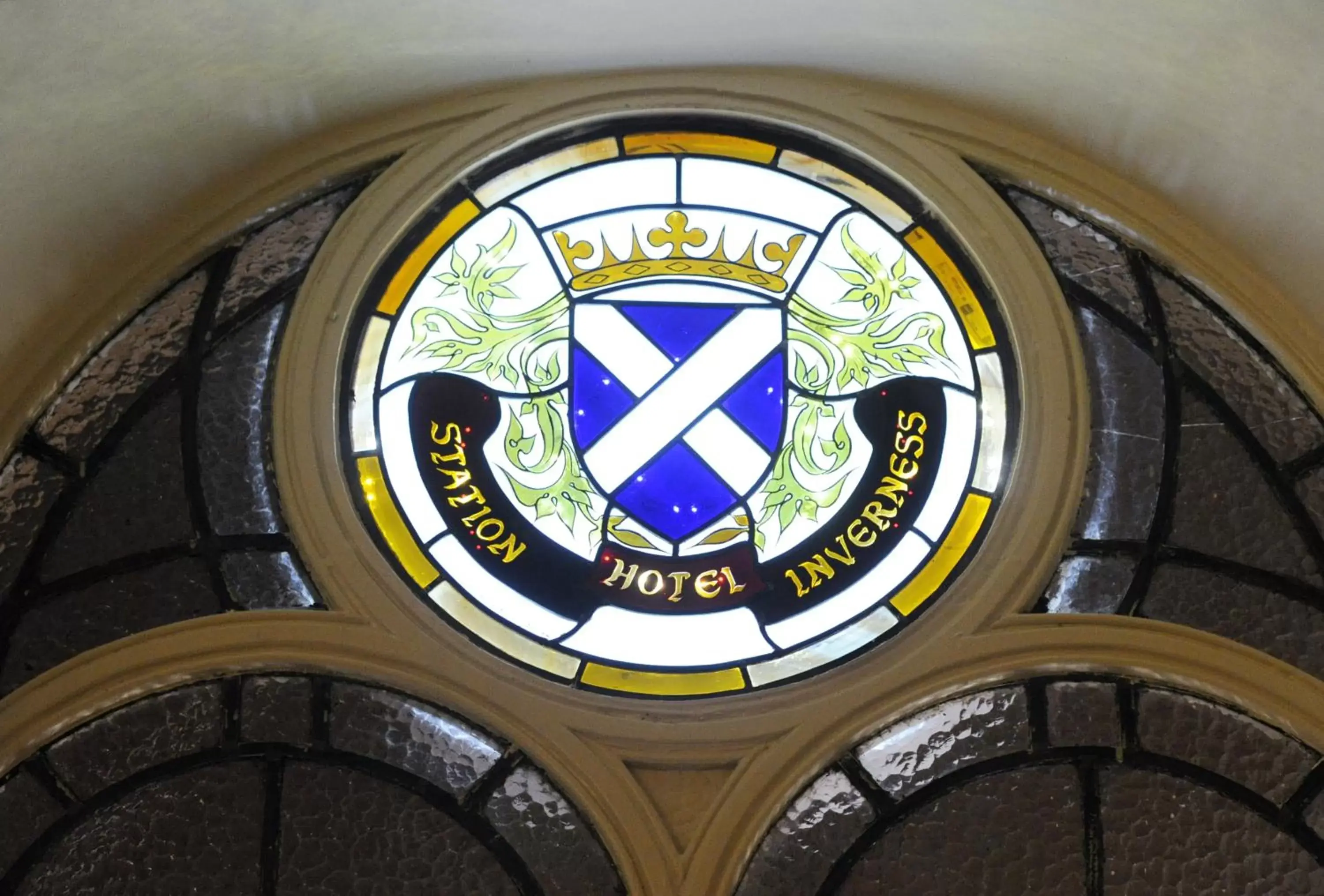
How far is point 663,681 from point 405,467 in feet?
2.58

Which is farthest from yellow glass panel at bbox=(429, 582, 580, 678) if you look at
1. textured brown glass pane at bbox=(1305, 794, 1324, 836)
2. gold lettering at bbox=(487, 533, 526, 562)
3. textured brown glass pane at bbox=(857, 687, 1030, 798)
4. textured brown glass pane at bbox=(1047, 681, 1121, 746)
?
textured brown glass pane at bbox=(1305, 794, 1324, 836)

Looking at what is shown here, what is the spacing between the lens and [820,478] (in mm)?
3611

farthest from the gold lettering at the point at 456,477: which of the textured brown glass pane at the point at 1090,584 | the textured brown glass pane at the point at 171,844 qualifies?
the textured brown glass pane at the point at 1090,584

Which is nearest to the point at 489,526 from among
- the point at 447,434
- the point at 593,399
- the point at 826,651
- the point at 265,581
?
the point at 447,434

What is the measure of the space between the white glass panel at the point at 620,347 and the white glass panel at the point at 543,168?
34cm

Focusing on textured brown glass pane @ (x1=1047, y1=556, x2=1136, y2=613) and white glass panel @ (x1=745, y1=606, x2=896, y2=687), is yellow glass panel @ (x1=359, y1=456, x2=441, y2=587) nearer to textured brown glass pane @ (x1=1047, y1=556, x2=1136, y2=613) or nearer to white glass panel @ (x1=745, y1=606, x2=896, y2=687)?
white glass panel @ (x1=745, y1=606, x2=896, y2=687)

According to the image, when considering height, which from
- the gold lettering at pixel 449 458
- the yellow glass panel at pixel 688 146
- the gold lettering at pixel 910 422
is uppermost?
the yellow glass panel at pixel 688 146

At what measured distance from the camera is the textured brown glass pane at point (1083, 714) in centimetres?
333

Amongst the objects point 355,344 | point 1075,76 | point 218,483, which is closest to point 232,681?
point 218,483

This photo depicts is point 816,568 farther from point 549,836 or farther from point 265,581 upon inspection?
point 265,581

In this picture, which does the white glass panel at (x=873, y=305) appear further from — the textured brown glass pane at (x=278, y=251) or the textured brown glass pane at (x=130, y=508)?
the textured brown glass pane at (x=130, y=508)

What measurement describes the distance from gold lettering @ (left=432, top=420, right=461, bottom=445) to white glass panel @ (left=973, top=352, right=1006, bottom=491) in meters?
1.22

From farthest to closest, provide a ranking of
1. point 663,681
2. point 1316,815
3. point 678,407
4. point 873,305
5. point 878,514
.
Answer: point 873,305, point 678,407, point 878,514, point 663,681, point 1316,815

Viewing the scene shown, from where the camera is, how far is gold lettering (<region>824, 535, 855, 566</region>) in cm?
353
